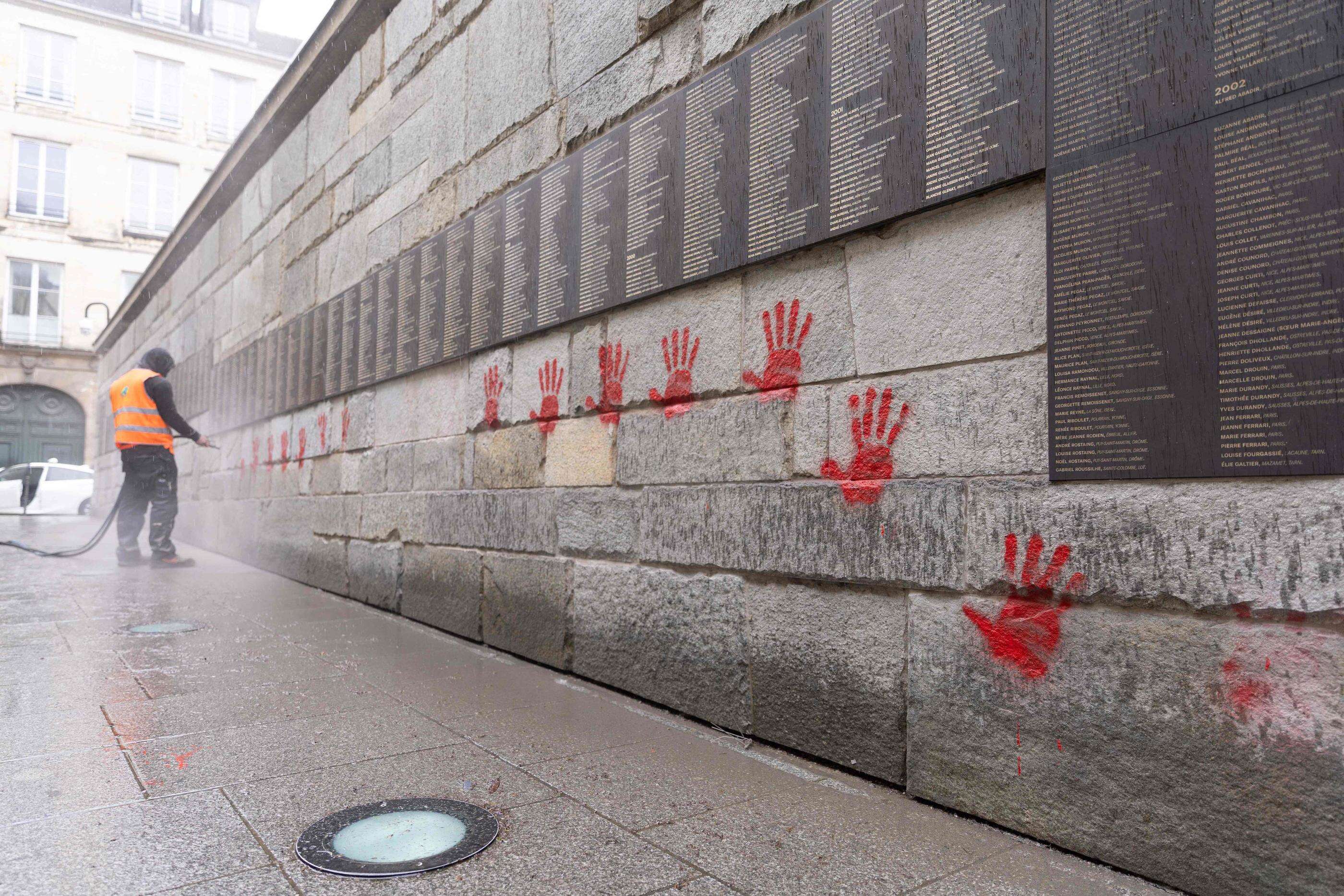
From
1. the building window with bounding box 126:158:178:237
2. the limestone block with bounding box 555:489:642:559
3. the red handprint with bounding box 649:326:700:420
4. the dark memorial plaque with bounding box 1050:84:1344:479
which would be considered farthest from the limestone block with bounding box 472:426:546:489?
the building window with bounding box 126:158:178:237

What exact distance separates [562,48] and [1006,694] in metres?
3.40

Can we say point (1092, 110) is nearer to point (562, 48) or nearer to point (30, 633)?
point (562, 48)

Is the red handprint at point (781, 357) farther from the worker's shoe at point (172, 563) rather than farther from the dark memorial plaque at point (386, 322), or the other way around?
the worker's shoe at point (172, 563)

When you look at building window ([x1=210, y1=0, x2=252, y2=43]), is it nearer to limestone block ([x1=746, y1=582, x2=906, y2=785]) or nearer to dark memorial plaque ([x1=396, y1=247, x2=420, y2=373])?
dark memorial plaque ([x1=396, y1=247, x2=420, y2=373])

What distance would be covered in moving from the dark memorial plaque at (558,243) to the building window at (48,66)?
28.4 meters

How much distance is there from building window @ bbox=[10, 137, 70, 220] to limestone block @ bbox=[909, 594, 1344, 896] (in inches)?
1168

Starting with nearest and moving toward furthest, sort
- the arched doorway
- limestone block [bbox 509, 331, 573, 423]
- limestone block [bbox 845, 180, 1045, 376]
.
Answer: limestone block [bbox 845, 180, 1045, 376] < limestone block [bbox 509, 331, 573, 423] < the arched doorway

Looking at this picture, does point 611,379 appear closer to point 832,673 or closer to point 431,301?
point 832,673

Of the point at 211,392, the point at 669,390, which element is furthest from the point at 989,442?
the point at 211,392

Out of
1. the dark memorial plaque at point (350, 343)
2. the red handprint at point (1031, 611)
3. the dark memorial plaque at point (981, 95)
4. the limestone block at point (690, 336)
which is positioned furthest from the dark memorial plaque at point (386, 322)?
the red handprint at point (1031, 611)

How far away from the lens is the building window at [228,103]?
2755 cm

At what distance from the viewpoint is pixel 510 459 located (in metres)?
4.30

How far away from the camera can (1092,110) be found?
197cm

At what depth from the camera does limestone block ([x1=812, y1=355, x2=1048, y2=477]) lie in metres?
2.07
